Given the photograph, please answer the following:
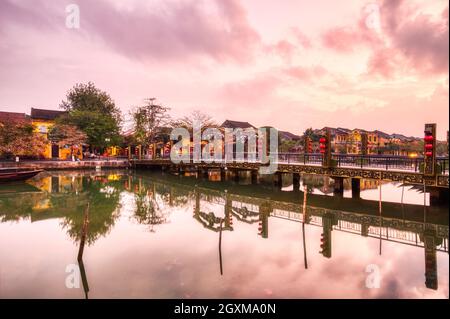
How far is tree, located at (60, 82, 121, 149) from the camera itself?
47562mm

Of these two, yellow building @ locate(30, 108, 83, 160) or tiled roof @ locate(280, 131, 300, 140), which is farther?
tiled roof @ locate(280, 131, 300, 140)

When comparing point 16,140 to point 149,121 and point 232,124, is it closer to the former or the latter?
point 149,121

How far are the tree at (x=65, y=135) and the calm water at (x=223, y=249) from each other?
24.2 metres

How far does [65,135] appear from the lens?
44.3 meters

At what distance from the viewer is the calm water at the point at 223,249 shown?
8.33 m

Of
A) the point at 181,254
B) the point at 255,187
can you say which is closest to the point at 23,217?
the point at 181,254

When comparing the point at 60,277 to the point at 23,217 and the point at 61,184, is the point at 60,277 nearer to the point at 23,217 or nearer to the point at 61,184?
the point at 23,217

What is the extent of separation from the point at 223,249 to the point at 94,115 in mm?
43984

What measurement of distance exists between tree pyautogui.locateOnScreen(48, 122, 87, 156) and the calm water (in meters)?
24.2

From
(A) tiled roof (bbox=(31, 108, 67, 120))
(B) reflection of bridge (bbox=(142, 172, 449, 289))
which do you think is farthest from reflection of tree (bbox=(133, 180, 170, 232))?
(A) tiled roof (bbox=(31, 108, 67, 120))

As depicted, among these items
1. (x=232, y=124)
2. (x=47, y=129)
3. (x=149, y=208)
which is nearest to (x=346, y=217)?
(x=149, y=208)

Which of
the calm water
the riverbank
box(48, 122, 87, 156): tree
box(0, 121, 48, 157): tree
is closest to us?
the calm water

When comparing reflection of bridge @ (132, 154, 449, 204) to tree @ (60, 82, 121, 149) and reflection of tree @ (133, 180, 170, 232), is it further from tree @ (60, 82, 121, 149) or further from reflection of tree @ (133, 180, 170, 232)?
tree @ (60, 82, 121, 149)

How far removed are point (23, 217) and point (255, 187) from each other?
17720 mm
